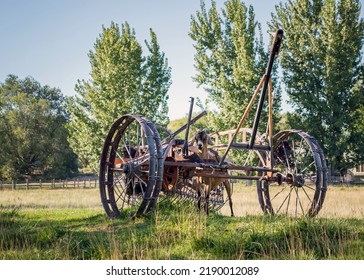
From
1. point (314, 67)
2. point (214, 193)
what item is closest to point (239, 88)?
point (314, 67)

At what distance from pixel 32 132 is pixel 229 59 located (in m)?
18.9

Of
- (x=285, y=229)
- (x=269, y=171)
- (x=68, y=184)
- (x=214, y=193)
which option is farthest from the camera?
(x=68, y=184)

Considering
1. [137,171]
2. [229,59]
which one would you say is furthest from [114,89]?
[137,171]

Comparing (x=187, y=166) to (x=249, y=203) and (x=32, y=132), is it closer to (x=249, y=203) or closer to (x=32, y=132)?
(x=249, y=203)

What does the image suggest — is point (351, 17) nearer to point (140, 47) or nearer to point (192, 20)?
point (192, 20)

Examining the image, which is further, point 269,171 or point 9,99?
point 9,99

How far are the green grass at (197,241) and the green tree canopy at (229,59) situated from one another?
68.5 ft

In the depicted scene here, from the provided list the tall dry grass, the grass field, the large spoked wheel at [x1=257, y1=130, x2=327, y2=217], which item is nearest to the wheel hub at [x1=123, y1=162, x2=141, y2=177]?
the grass field

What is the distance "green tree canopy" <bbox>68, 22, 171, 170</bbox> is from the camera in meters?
31.4

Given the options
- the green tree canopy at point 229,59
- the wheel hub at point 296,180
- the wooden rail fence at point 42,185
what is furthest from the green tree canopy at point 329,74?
the wheel hub at point 296,180

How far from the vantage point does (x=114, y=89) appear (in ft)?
103

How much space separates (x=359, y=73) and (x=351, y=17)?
11.8ft

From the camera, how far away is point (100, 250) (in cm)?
633

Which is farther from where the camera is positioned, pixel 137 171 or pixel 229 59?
pixel 229 59
